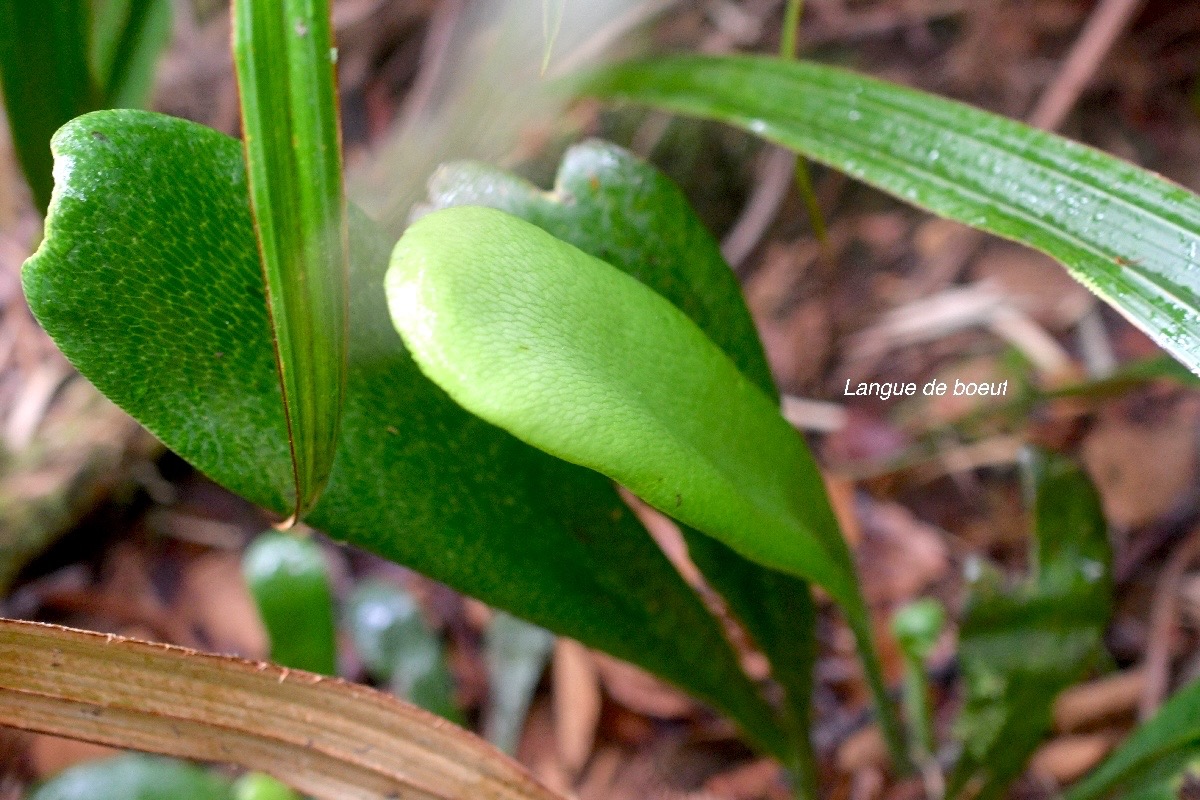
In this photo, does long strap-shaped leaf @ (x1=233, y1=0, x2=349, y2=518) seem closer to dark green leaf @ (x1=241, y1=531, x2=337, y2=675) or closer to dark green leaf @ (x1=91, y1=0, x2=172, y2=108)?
dark green leaf @ (x1=241, y1=531, x2=337, y2=675)

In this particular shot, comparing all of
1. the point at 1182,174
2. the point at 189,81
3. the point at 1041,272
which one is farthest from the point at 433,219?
the point at 189,81

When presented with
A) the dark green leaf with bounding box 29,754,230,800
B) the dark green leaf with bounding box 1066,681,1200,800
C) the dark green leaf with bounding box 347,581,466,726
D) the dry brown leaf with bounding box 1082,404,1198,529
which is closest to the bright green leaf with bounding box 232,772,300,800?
the dark green leaf with bounding box 29,754,230,800

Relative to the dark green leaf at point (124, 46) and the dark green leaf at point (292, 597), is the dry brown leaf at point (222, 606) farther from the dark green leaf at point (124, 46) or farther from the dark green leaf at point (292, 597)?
the dark green leaf at point (124, 46)

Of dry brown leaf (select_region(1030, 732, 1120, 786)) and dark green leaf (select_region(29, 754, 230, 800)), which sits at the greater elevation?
dry brown leaf (select_region(1030, 732, 1120, 786))

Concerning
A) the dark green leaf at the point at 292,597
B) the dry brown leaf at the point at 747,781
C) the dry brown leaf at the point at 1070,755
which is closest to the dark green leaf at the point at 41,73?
the dark green leaf at the point at 292,597

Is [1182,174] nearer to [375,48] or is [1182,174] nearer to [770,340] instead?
[770,340]

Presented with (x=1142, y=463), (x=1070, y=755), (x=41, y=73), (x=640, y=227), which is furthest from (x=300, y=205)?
(x=1142, y=463)
